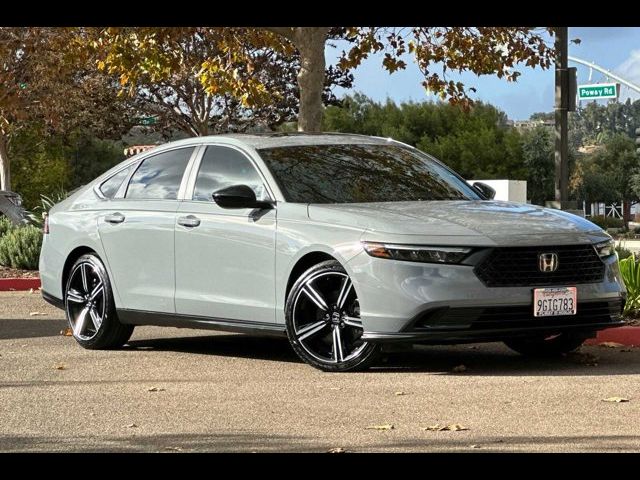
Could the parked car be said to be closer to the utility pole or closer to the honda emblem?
the utility pole

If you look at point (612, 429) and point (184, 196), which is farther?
point (184, 196)

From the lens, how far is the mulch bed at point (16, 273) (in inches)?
812

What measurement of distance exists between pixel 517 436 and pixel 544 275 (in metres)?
2.55

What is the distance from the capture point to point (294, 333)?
400 inches

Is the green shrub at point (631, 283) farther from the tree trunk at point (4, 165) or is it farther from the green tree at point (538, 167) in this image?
the green tree at point (538, 167)

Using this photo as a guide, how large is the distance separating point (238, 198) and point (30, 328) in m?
4.14

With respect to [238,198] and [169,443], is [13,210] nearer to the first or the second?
[238,198]

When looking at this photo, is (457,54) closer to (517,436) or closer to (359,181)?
(359,181)

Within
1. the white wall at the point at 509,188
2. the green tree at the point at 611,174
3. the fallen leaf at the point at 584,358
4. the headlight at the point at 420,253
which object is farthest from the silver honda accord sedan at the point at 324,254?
the green tree at the point at 611,174

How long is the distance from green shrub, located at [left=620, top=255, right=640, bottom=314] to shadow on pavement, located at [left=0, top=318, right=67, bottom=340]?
16.9 feet

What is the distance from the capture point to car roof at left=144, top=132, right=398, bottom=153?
1121 centimetres

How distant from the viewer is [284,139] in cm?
1134
